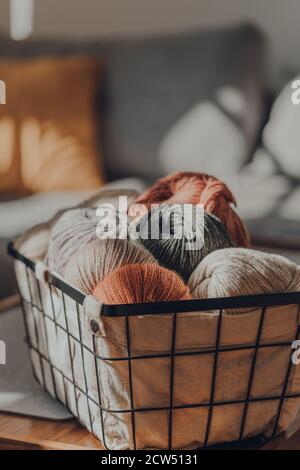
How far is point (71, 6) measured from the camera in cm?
204

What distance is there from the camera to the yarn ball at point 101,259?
0.50 metres

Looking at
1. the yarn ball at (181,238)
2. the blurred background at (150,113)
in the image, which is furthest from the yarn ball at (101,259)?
the blurred background at (150,113)

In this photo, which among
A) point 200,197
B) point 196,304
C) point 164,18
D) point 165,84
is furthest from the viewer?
point 164,18

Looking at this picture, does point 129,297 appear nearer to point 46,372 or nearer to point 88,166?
point 46,372

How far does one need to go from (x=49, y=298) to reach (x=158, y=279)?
0.14m

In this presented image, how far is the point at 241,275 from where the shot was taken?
0.48 metres

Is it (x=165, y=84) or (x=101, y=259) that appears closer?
(x=101, y=259)

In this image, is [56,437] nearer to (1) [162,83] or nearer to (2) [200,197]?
(2) [200,197]

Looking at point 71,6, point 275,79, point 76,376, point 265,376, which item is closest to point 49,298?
point 76,376

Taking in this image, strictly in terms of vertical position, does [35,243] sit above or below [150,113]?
above

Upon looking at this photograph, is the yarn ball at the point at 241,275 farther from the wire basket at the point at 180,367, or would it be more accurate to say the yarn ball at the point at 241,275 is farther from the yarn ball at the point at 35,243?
the yarn ball at the point at 35,243

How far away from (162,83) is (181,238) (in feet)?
3.76

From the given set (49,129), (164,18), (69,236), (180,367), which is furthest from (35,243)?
(164,18)

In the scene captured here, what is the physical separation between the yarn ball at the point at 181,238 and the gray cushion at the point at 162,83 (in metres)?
1.05
